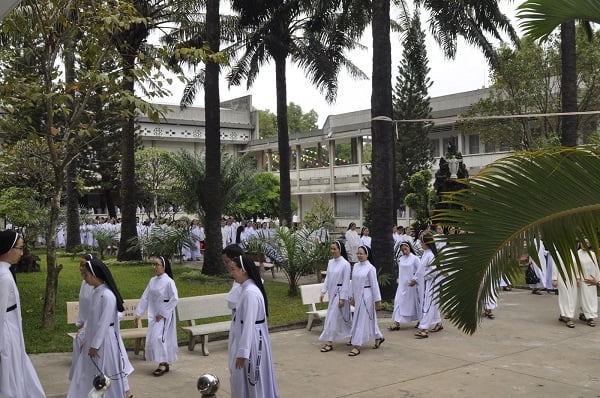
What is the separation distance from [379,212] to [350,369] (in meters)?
5.91

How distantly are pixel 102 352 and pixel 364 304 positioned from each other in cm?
471

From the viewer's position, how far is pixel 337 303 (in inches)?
409

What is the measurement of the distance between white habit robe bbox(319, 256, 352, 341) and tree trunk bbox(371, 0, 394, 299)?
3.80m

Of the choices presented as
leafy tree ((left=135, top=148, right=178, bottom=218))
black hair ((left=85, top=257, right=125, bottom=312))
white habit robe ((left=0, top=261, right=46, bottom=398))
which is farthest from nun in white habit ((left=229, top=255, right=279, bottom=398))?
leafy tree ((left=135, top=148, right=178, bottom=218))

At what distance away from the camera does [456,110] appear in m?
33.2

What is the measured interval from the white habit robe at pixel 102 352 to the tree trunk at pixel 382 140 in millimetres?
8460

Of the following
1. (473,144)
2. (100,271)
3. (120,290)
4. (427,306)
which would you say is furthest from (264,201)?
(100,271)

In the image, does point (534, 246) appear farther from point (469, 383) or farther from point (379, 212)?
point (379, 212)

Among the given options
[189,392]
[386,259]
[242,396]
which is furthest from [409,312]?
[242,396]

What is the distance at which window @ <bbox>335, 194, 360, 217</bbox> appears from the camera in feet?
130

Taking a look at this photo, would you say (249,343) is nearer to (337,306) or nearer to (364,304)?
(364,304)

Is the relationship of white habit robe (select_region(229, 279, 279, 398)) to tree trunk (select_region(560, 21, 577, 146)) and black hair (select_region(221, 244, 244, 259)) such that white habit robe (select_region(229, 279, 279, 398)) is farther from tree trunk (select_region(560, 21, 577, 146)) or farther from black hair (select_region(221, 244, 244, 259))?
tree trunk (select_region(560, 21, 577, 146))

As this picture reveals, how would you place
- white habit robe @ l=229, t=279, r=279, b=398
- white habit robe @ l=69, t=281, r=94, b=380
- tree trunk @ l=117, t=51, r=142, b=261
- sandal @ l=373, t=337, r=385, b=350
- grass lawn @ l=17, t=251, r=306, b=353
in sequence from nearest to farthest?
white habit robe @ l=229, t=279, r=279, b=398, white habit robe @ l=69, t=281, r=94, b=380, sandal @ l=373, t=337, r=385, b=350, grass lawn @ l=17, t=251, r=306, b=353, tree trunk @ l=117, t=51, r=142, b=261

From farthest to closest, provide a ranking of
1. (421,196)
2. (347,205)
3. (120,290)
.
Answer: (347,205) → (421,196) → (120,290)
